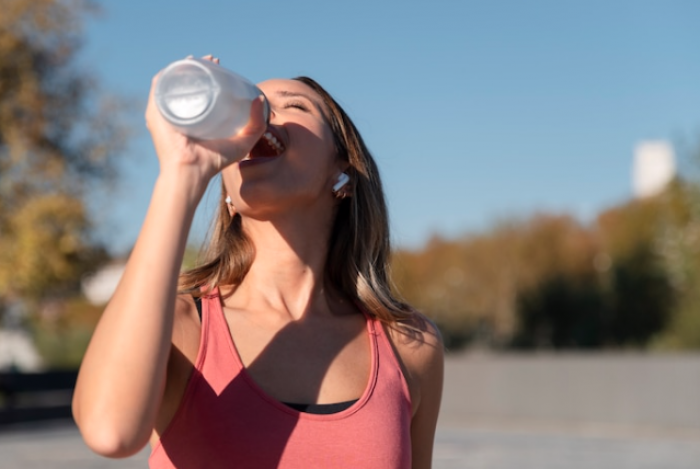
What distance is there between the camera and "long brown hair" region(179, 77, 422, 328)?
246 cm

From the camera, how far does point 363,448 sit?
2.09m

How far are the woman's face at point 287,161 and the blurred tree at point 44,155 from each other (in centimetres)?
2084

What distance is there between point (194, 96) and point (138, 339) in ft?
1.37

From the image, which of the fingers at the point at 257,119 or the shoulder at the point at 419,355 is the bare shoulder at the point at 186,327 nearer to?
the fingers at the point at 257,119

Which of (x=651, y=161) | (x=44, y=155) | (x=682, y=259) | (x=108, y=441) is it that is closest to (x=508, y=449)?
(x=44, y=155)

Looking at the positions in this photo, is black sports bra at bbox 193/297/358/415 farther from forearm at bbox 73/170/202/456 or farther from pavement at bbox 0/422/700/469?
pavement at bbox 0/422/700/469

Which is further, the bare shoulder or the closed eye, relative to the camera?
the closed eye

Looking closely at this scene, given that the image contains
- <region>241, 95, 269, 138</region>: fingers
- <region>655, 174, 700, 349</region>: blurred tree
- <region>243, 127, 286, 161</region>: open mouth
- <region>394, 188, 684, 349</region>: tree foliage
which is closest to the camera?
<region>241, 95, 269, 138</region>: fingers

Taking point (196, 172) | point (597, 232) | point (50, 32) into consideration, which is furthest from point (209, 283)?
point (597, 232)

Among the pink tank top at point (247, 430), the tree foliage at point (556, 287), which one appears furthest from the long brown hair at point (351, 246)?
the tree foliage at point (556, 287)

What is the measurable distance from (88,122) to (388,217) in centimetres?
2246

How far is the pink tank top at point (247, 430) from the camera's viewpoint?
6.61 ft

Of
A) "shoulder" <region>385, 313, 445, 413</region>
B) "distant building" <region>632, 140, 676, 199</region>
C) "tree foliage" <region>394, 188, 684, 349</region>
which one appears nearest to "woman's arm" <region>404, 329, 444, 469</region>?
"shoulder" <region>385, 313, 445, 413</region>

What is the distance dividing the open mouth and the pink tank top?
37 cm
